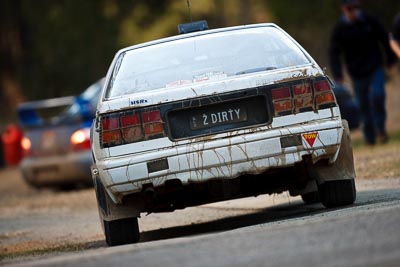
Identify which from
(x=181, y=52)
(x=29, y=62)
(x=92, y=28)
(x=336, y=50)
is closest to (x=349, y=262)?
(x=181, y=52)

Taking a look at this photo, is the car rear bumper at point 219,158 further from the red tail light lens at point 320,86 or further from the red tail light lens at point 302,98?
the red tail light lens at point 320,86

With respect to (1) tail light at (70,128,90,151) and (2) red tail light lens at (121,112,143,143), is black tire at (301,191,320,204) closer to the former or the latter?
(2) red tail light lens at (121,112,143,143)

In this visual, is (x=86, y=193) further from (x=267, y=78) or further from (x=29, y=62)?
(x=29, y=62)

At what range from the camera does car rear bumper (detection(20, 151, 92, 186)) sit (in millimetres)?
18109

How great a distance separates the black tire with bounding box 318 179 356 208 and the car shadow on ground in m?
0.07

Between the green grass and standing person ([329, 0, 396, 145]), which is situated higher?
standing person ([329, 0, 396, 145])

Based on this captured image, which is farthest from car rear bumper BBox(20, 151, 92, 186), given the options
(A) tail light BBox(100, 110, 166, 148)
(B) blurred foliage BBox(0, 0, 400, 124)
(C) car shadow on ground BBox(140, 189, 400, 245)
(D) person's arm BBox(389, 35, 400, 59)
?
(B) blurred foliage BBox(0, 0, 400, 124)

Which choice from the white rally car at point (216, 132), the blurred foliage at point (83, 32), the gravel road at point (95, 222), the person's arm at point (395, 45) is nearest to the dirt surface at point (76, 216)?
the gravel road at point (95, 222)

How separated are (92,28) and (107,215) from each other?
86.5 feet

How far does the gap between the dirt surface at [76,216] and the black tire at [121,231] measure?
1.15ft

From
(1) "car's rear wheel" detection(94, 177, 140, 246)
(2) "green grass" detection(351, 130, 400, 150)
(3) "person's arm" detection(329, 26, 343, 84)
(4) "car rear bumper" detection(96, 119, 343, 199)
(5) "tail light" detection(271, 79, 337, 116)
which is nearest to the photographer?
(4) "car rear bumper" detection(96, 119, 343, 199)

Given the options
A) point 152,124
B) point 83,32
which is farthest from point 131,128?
point 83,32

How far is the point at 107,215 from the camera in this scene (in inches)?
376

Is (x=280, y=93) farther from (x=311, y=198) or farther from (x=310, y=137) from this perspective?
(x=311, y=198)
